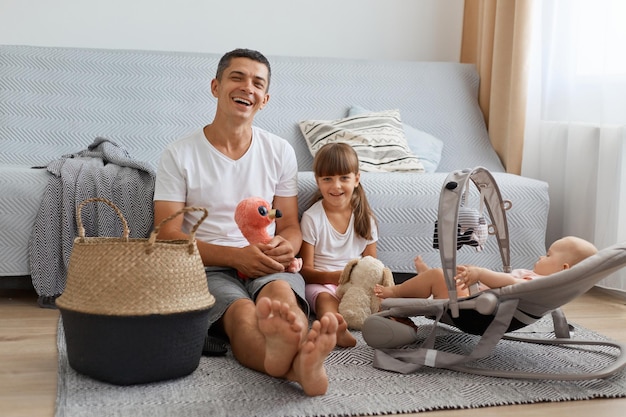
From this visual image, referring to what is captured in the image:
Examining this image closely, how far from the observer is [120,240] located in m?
1.83

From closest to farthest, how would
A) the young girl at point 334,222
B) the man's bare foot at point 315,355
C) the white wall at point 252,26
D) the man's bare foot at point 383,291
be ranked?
the man's bare foot at point 315,355 → the man's bare foot at point 383,291 → the young girl at point 334,222 → the white wall at point 252,26

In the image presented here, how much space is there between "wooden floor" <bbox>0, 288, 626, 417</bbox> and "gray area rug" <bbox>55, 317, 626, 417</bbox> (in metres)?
0.03

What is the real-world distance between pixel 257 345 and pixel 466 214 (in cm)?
68

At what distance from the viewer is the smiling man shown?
2.01 metres

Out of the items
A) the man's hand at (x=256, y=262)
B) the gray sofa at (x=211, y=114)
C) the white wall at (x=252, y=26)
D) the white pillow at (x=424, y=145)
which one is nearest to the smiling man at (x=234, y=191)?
the man's hand at (x=256, y=262)

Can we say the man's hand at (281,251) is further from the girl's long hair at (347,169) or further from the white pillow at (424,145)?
the white pillow at (424,145)

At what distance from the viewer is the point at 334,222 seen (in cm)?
250

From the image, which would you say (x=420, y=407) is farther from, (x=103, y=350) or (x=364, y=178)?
(x=364, y=178)

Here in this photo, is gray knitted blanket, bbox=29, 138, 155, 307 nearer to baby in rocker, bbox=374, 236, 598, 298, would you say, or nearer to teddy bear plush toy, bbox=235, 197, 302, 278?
teddy bear plush toy, bbox=235, 197, 302, 278

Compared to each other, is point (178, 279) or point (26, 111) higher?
point (26, 111)

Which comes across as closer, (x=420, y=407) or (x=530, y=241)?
(x=420, y=407)

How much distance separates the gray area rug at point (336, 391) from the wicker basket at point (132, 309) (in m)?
0.05

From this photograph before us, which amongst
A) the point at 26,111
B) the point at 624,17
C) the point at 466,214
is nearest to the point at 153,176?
the point at 26,111

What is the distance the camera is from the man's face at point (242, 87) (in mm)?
2232
